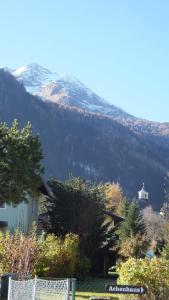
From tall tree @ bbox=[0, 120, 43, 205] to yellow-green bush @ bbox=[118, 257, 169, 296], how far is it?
773 inches

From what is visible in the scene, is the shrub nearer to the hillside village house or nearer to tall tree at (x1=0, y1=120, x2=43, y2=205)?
tall tree at (x1=0, y1=120, x2=43, y2=205)

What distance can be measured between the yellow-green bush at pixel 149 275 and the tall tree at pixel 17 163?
19627 millimetres

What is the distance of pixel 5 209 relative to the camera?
4862 centimetres

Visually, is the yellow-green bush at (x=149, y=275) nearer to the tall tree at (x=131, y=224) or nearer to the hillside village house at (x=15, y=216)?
the hillside village house at (x=15, y=216)

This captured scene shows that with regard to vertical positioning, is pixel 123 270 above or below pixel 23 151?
below

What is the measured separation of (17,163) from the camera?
36.1 m

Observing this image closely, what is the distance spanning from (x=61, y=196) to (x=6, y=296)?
89.5ft

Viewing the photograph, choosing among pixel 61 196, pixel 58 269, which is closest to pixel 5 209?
pixel 61 196

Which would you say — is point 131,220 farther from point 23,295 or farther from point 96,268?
point 23,295

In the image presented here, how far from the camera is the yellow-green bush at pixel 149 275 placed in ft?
54.5

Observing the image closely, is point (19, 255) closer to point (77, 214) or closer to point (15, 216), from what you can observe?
point (77, 214)

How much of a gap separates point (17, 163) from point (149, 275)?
20.3 m

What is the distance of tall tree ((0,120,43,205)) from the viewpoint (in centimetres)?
3612

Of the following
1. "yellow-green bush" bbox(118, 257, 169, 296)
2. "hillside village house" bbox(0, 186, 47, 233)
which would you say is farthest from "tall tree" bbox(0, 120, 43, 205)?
"yellow-green bush" bbox(118, 257, 169, 296)
